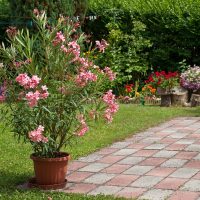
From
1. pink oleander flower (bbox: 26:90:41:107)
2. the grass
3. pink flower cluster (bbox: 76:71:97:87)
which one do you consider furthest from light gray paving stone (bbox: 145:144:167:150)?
pink oleander flower (bbox: 26:90:41:107)

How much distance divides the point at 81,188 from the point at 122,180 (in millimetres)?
495

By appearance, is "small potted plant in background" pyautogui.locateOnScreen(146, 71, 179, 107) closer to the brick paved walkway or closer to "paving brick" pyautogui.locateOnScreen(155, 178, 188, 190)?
the brick paved walkway

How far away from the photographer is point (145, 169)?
6.02 metres

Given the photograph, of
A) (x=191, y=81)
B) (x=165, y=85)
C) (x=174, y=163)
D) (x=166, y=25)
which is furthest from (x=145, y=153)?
(x=166, y=25)

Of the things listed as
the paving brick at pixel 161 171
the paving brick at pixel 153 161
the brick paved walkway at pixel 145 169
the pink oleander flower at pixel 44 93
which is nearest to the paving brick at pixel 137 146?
the brick paved walkway at pixel 145 169

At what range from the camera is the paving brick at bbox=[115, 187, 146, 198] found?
16.5ft

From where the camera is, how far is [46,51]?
5145 mm

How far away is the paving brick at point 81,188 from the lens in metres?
5.20

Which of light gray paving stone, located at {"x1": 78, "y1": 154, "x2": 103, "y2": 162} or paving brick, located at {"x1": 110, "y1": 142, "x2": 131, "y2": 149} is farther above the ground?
paving brick, located at {"x1": 110, "y1": 142, "x2": 131, "y2": 149}

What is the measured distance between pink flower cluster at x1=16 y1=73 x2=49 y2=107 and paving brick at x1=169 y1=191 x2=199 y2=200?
4.85 feet

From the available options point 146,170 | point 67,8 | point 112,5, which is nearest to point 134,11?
point 112,5

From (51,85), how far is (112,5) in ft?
30.7

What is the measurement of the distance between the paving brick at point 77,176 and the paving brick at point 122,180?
0.32 m

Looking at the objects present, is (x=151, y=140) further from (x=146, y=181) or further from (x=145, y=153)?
(x=146, y=181)
